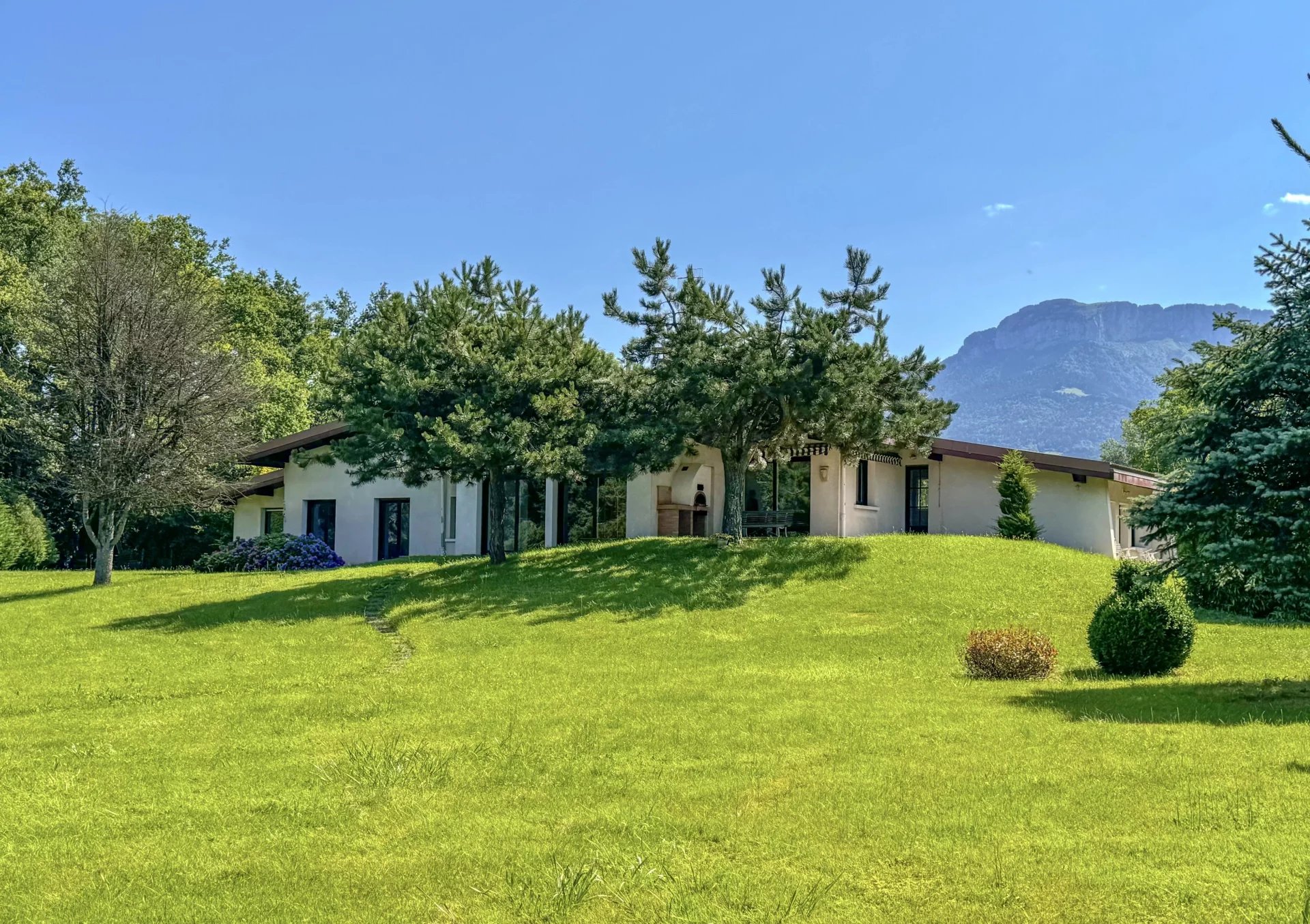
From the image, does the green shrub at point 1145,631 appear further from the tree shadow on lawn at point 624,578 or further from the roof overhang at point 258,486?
the roof overhang at point 258,486

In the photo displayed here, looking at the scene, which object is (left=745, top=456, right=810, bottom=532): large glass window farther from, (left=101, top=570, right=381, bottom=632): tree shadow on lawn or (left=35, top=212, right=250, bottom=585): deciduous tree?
(left=35, top=212, right=250, bottom=585): deciduous tree

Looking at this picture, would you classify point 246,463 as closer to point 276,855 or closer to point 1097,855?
point 276,855

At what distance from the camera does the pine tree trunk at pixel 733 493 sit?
2503 cm

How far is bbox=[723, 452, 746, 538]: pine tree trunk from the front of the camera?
2503 cm

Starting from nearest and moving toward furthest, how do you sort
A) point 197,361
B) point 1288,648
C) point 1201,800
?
point 1201,800 < point 1288,648 < point 197,361

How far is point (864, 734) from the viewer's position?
30.0ft

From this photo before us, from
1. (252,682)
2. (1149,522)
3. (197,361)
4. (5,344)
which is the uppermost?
(5,344)

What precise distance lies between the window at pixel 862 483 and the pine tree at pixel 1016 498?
13.9 ft

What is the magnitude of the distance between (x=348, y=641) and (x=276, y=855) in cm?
1095

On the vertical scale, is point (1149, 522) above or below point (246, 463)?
below

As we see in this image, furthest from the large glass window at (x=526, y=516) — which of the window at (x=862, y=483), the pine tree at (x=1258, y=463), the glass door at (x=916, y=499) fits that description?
the pine tree at (x=1258, y=463)

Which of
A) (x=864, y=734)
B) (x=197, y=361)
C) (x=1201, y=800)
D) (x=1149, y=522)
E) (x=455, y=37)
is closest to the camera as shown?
(x=1201, y=800)

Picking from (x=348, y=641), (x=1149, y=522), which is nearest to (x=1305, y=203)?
(x=1149, y=522)

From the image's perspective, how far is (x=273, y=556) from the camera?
2914 cm
